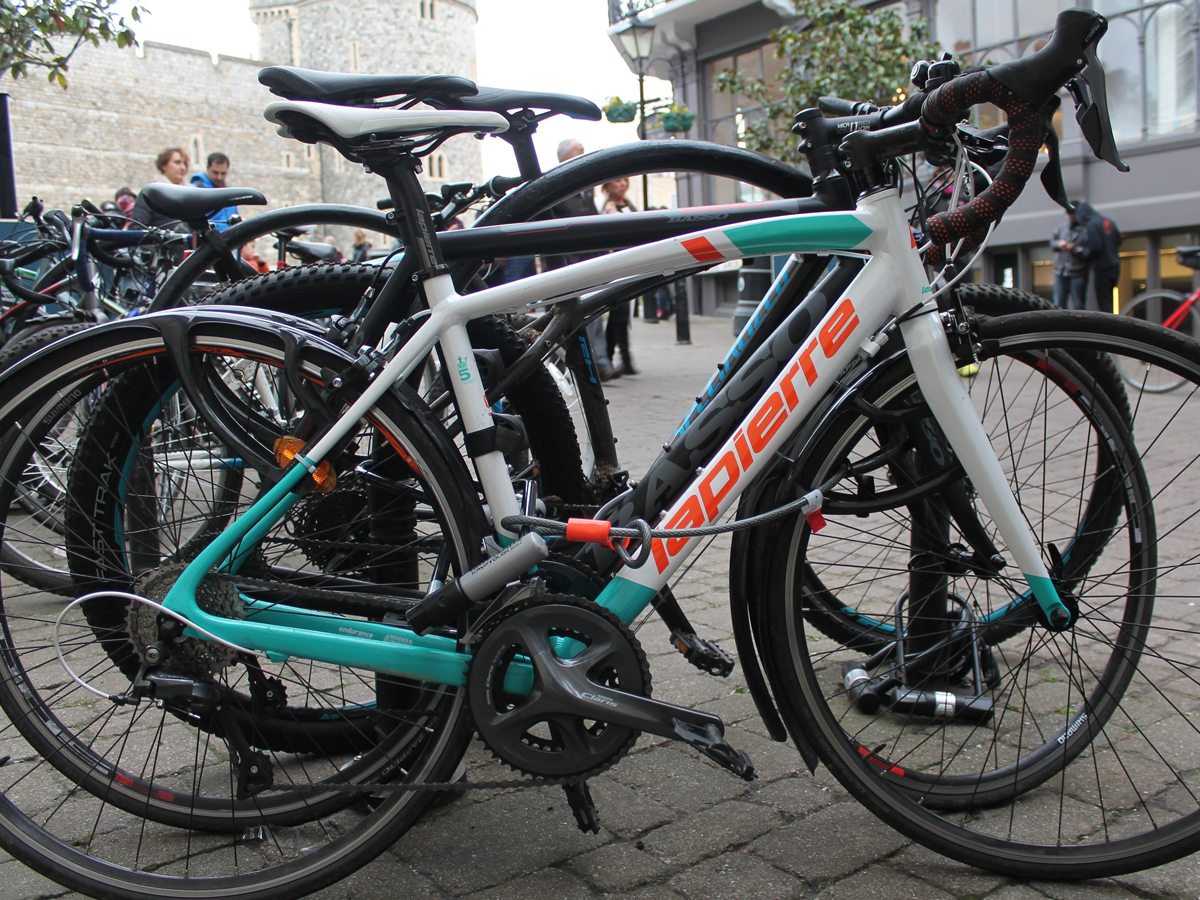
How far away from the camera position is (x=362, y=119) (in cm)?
182

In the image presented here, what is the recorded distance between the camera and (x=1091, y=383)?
2055mm

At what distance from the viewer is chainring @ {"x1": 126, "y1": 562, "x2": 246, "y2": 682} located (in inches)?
75.9

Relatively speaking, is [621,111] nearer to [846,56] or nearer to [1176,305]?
[846,56]

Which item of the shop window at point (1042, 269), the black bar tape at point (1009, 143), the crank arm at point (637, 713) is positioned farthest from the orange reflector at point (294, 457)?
the shop window at point (1042, 269)

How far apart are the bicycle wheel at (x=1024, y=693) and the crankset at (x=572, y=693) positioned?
9.9 inches

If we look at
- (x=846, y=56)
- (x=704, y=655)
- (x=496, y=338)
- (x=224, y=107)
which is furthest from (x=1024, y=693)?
(x=224, y=107)

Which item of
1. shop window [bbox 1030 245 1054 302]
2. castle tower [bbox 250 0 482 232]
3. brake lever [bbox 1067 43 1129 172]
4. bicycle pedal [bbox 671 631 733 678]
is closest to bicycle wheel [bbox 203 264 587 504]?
bicycle pedal [bbox 671 631 733 678]

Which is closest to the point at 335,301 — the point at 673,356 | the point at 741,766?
the point at 741,766

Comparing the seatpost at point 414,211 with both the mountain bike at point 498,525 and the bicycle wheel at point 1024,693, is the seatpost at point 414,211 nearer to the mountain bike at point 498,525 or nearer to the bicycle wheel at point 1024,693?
the mountain bike at point 498,525

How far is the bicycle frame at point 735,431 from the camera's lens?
1.89m

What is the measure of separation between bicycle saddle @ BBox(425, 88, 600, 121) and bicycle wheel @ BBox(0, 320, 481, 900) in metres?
0.55

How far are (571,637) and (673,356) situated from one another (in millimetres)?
12552

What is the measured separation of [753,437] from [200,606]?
107 cm

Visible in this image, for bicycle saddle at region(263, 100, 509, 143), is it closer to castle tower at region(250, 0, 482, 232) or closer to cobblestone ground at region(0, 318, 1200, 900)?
cobblestone ground at region(0, 318, 1200, 900)
